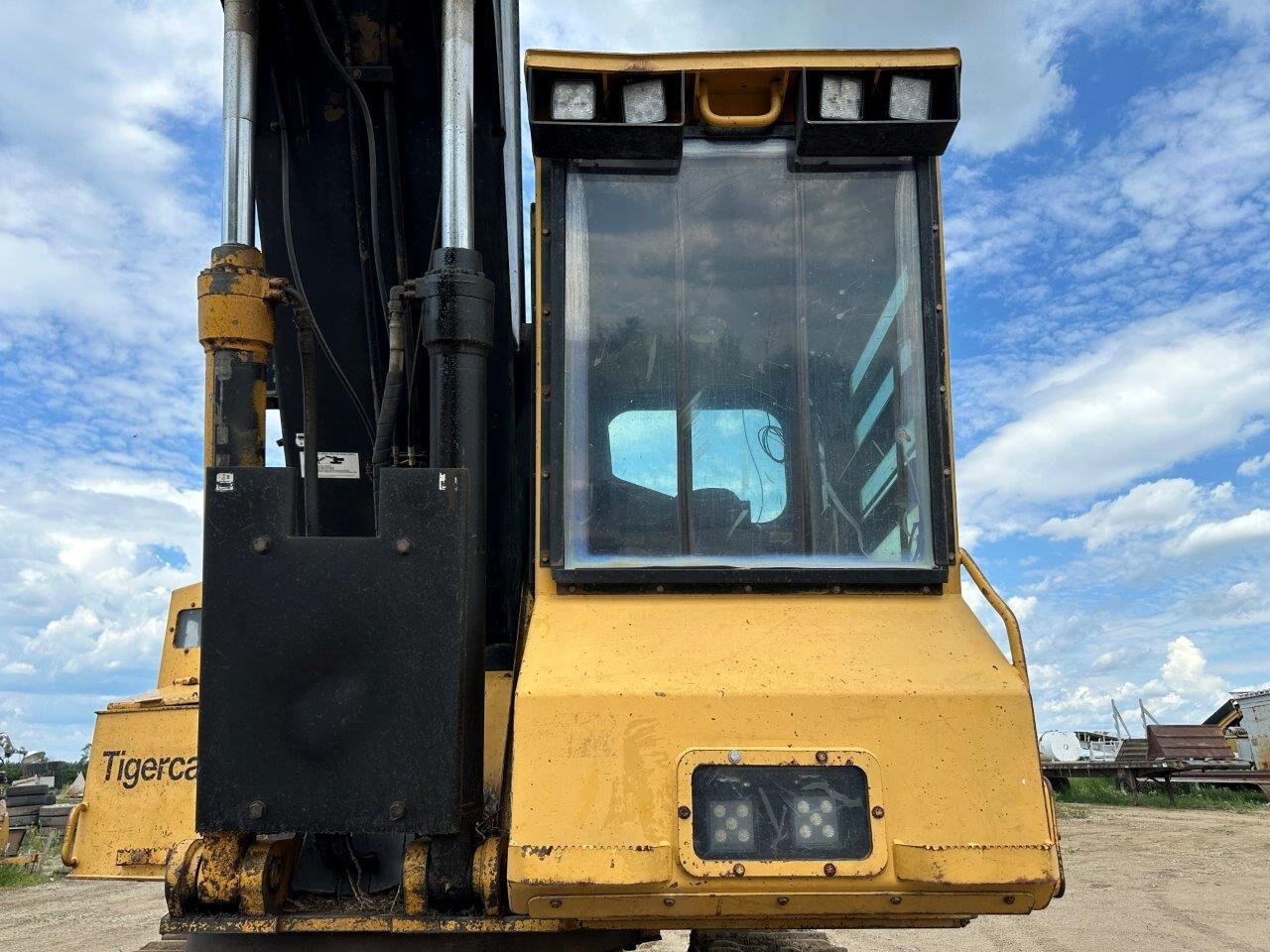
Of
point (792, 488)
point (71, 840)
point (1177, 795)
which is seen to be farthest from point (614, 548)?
point (1177, 795)

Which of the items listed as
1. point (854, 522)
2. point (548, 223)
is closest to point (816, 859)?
point (854, 522)

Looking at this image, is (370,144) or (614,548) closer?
(614,548)

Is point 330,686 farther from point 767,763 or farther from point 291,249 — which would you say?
point 291,249

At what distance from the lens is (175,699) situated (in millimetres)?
5750

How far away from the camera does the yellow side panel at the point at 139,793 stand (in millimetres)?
5352

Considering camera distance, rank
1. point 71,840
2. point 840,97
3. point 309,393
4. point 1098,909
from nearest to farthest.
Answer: point 840,97
point 309,393
point 71,840
point 1098,909

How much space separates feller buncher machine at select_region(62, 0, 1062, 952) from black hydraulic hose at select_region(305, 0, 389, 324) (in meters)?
0.02

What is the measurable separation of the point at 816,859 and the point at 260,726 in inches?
51.5

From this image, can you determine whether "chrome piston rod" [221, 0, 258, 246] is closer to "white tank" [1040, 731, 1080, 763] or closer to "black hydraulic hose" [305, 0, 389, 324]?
"black hydraulic hose" [305, 0, 389, 324]

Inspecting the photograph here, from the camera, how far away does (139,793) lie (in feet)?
17.9

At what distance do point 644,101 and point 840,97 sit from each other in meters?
0.52

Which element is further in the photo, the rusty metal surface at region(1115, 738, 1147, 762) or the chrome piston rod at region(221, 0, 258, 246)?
the rusty metal surface at region(1115, 738, 1147, 762)

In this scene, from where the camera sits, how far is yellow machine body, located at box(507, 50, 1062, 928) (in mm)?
2518

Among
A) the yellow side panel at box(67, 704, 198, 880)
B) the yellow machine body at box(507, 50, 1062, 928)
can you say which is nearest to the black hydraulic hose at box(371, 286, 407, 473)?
the yellow machine body at box(507, 50, 1062, 928)
